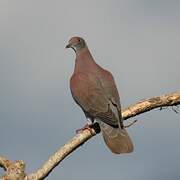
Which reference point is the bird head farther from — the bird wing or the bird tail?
the bird tail

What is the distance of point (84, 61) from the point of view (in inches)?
394

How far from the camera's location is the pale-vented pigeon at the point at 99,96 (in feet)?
29.1

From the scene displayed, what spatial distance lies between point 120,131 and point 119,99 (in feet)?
2.17

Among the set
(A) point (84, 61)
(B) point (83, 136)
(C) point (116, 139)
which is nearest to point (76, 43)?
(A) point (84, 61)

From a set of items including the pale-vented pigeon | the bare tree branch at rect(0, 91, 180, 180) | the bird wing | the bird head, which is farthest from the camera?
the bird head

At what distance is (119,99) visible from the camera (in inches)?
374

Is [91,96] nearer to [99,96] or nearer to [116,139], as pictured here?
[99,96]

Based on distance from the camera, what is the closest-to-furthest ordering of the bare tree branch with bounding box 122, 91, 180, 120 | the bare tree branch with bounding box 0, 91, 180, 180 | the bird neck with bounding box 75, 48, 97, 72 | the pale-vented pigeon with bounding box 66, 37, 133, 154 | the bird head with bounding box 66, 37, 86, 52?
1. the bare tree branch with bounding box 0, 91, 180, 180
2. the bare tree branch with bounding box 122, 91, 180, 120
3. the pale-vented pigeon with bounding box 66, 37, 133, 154
4. the bird neck with bounding box 75, 48, 97, 72
5. the bird head with bounding box 66, 37, 86, 52

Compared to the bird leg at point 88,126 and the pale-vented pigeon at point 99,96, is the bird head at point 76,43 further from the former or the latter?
the bird leg at point 88,126

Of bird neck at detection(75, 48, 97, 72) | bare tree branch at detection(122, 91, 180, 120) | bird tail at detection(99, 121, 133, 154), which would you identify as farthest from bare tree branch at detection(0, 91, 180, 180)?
bird neck at detection(75, 48, 97, 72)

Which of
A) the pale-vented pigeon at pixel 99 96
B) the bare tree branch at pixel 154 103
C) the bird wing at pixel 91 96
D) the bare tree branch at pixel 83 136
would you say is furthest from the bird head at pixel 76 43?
the bare tree branch at pixel 154 103

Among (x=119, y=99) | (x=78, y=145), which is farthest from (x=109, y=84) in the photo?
(x=78, y=145)

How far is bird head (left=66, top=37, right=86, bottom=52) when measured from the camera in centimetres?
1021

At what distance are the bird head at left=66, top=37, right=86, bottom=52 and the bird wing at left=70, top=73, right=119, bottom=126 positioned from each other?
2.01 feet
